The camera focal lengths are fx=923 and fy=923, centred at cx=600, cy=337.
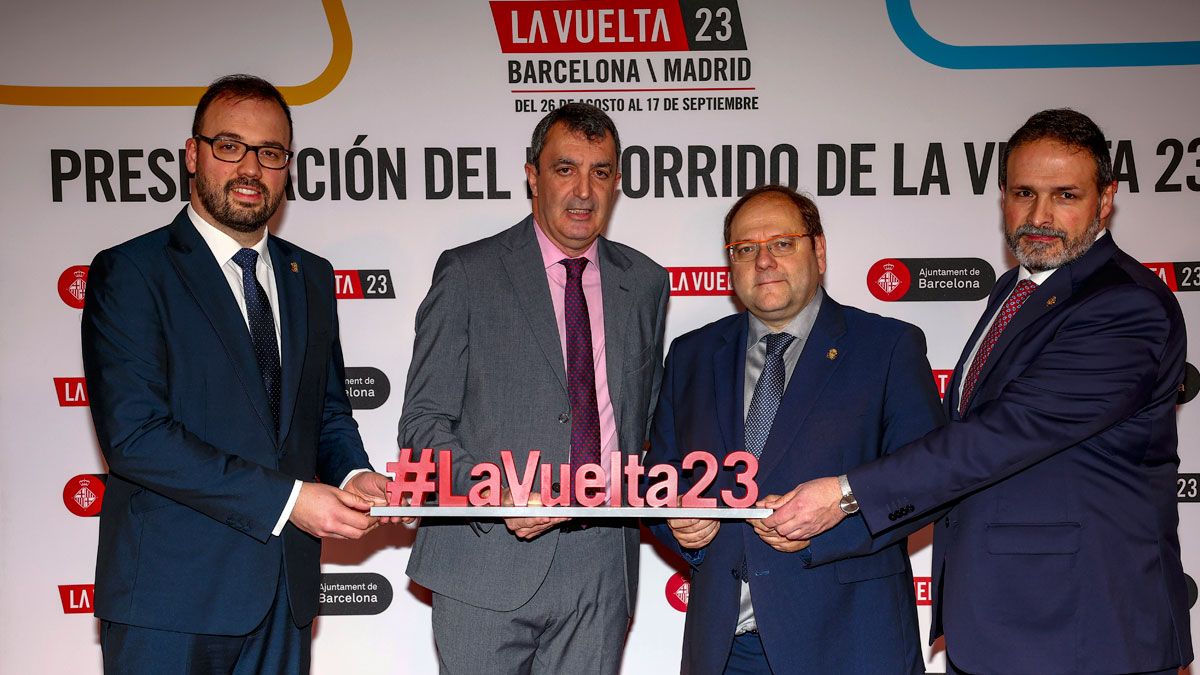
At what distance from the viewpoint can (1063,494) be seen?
2480 mm

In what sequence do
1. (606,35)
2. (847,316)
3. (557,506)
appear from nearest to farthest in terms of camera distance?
(557,506), (847,316), (606,35)

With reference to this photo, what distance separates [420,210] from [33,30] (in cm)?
186

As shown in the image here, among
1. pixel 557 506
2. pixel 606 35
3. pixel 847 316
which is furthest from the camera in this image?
pixel 606 35

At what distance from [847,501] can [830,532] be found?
3.9 inches

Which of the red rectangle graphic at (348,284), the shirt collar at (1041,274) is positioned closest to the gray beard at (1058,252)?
the shirt collar at (1041,274)

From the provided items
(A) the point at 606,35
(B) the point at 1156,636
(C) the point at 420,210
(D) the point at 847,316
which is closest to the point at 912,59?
(A) the point at 606,35

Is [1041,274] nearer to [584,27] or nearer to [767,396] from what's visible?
Result: [767,396]

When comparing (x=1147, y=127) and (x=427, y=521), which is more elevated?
(x=1147, y=127)

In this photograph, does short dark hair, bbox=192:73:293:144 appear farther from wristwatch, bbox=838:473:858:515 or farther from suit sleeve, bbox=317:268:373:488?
wristwatch, bbox=838:473:858:515

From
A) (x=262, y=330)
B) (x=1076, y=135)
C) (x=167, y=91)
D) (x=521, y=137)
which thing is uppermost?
(x=167, y=91)

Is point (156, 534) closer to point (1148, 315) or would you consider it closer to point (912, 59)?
point (1148, 315)

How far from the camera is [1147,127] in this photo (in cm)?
404

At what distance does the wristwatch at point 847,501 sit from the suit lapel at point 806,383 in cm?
18

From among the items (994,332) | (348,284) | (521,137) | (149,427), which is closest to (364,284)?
(348,284)
